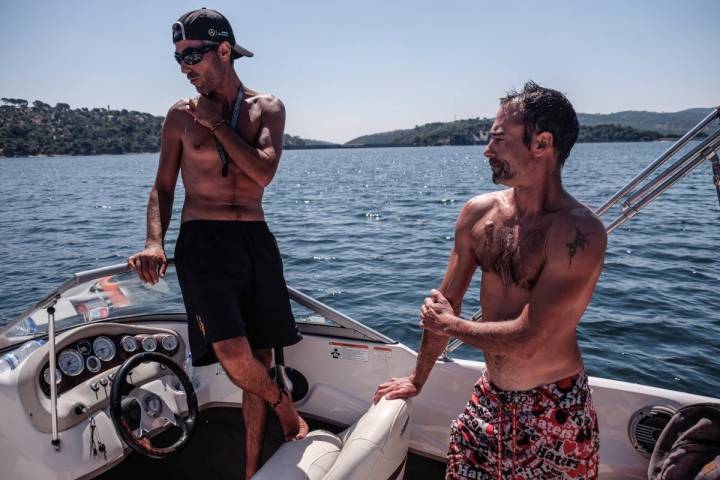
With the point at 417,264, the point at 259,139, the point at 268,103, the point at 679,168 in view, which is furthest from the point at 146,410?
the point at 417,264

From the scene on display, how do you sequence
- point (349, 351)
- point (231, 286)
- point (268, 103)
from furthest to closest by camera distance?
1. point (349, 351)
2. point (268, 103)
3. point (231, 286)

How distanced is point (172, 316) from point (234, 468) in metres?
1.00

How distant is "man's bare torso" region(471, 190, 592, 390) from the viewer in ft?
6.22

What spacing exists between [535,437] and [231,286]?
139 centimetres

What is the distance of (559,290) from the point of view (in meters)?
1.79

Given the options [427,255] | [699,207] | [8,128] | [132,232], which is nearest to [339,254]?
[427,255]

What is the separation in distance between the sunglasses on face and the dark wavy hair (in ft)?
4.35

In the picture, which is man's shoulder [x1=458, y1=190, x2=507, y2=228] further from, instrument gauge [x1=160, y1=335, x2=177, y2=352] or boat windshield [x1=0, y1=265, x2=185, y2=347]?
instrument gauge [x1=160, y1=335, x2=177, y2=352]

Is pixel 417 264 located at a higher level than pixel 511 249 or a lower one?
lower

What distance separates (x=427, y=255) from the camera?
10727 millimetres

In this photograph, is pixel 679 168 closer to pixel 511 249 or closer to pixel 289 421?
pixel 511 249

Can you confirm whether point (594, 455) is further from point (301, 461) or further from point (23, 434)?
point (23, 434)

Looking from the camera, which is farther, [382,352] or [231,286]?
[382,352]

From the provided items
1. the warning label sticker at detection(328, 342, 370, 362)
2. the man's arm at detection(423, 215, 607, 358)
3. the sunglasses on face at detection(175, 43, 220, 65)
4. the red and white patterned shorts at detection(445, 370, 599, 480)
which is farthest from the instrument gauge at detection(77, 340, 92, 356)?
the man's arm at detection(423, 215, 607, 358)
